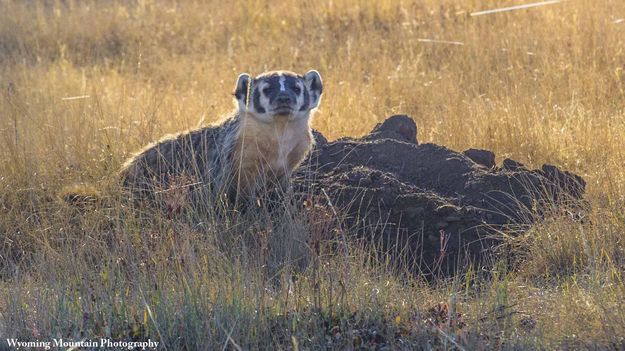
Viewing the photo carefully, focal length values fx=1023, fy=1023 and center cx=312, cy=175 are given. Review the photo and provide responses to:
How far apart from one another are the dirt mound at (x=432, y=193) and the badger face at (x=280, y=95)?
18.9 inches

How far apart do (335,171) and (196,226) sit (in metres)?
1.79

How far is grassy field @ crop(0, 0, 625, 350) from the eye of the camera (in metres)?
4.81

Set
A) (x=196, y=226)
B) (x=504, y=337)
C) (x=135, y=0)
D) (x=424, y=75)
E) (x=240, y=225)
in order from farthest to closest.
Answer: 1. (x=135, y=0)
2. (x=424, y=75)
3. (x=240, y=225)
4. (x=196, y=226)
5. (x=504, y=337)

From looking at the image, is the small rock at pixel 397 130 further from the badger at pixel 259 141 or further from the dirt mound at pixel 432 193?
the badger at pixel 259 141

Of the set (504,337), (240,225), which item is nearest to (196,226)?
A: (240,225)

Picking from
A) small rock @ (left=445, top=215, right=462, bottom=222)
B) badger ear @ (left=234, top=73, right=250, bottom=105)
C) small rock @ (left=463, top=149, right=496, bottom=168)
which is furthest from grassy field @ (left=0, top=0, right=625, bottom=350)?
badger ear @ (left=234, top=73, right=250, bottom=105)

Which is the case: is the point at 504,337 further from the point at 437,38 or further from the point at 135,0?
the point at 135,0

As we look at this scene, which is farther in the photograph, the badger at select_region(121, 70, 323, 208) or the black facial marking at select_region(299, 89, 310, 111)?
the black facial marking at select_region(299, 89, 310, 111)

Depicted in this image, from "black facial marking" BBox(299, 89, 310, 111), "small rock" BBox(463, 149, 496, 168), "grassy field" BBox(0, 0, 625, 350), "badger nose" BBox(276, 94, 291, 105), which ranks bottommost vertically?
"small rock" BBox(463, 149, 496, 168)

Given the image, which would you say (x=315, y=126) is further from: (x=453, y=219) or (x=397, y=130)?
(x=453, y=219)

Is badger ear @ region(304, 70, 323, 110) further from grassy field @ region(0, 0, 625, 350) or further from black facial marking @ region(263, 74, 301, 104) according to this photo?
grassy field @ region(0, 0, 625, 350)

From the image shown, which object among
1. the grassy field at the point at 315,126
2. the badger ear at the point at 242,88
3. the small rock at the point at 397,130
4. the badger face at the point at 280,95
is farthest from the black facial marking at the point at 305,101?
the grassy field at the point at 315,126

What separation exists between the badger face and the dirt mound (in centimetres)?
48

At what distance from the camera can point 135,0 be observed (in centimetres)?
1628
